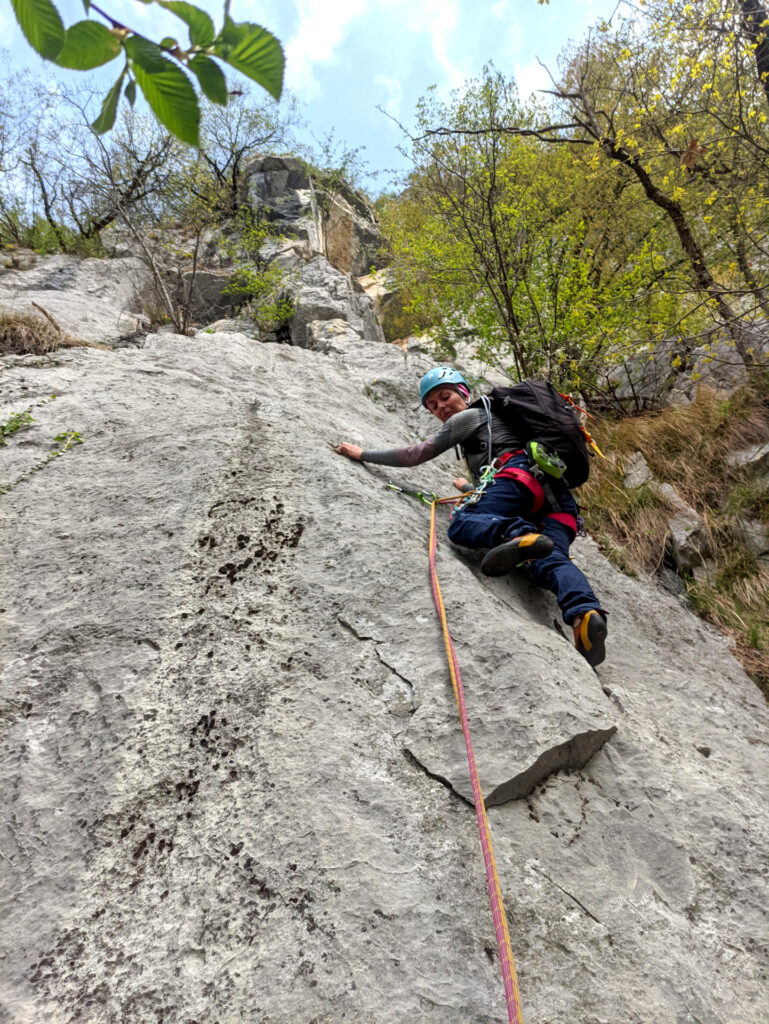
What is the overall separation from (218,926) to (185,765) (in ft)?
1.77

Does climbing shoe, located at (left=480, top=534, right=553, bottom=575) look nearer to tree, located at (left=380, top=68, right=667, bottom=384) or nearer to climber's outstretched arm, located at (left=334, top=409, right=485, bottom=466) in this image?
climber's outstretched arm, located at (left=334, top=409, right=485, bottom=466)

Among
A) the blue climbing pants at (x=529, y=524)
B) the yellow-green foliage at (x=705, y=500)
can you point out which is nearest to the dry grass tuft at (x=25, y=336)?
the blue climbing pants at (x=529, y=524)

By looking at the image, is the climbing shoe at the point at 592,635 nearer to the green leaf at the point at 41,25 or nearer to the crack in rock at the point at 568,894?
the crack in rock at the point at 568,894

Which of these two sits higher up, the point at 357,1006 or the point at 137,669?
the point at 137,669

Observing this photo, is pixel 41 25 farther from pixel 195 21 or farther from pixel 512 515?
pixel 512 515

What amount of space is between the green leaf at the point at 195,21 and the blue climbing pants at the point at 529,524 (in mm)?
2777

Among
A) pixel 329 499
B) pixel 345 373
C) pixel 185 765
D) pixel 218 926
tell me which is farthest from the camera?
pixel 345 373

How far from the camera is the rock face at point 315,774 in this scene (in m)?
1.52

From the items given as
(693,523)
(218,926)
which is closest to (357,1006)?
(218,926)

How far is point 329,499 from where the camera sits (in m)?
3.18

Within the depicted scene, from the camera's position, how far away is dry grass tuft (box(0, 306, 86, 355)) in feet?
13.5

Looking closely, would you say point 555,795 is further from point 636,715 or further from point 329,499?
point 329,499

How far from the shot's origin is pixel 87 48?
66cm

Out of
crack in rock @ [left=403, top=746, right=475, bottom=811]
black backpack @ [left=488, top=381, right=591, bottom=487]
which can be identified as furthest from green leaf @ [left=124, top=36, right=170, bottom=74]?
black backpack @ [left=488, top=381, right=591, bottom=487]
